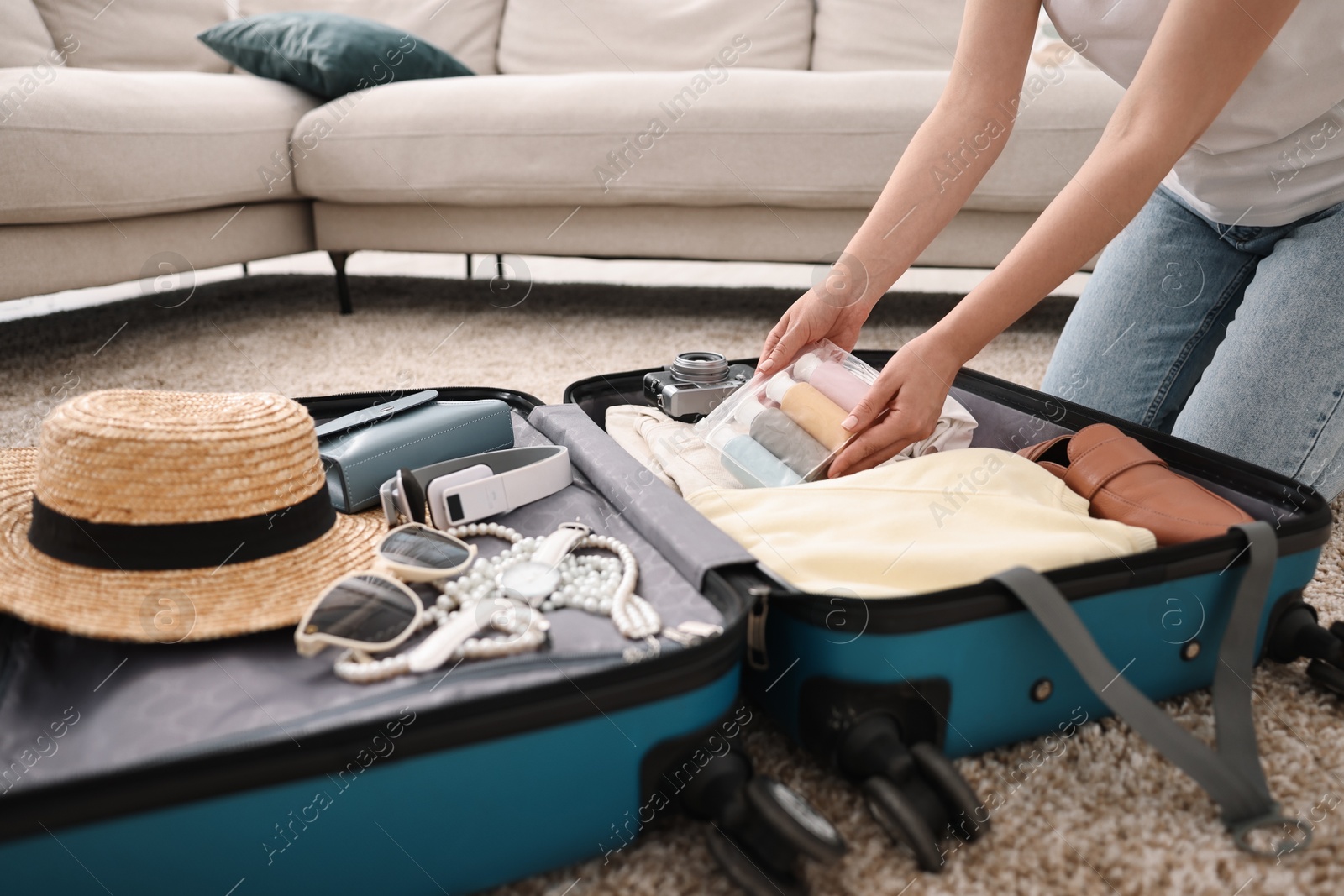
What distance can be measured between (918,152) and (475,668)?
725mm

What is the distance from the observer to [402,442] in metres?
0.75

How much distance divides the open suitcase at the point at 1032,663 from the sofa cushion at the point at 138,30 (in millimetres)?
2189

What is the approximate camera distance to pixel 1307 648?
68cm

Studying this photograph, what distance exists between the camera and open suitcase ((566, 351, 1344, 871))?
20.9 inches

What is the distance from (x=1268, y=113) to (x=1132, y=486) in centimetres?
41

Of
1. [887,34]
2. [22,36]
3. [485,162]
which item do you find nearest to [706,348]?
[485,162]

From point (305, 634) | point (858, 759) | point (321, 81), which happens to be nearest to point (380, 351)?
point (321, 81)

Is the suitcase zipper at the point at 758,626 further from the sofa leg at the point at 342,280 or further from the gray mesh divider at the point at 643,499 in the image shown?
the sofa leg at the point at 342,280

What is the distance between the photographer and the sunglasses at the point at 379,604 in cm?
51

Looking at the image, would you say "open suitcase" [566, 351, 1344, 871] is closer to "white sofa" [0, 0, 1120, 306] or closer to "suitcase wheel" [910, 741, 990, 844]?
"suitcase wheel" [910, 741, 990, 844]

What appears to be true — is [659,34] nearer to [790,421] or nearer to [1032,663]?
[790,421]

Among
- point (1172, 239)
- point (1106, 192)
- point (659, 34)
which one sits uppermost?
point (659, 34)

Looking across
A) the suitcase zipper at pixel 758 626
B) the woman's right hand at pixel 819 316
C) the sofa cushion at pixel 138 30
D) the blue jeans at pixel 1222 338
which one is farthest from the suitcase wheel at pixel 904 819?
the sofa cushion at pixel 138 30

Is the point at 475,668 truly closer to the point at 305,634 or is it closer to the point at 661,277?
the point at 305,634
